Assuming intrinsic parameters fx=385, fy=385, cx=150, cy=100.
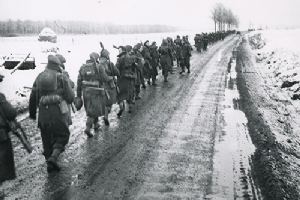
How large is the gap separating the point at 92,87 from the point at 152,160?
2.44 meters

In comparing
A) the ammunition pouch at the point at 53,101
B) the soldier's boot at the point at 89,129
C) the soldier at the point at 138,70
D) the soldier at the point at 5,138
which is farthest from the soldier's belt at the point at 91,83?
the soldier at the point at 138,70

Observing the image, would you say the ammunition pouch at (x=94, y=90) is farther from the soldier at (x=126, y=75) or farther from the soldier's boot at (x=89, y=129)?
the soldier at (x=126, y=75)

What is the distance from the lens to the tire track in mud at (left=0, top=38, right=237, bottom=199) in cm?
529

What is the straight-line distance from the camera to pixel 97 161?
6410 millimetres

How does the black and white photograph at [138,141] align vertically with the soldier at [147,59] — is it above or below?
below

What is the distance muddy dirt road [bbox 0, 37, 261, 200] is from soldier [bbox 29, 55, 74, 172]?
0.34 m

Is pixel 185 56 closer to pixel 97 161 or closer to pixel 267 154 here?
pixel 267 154

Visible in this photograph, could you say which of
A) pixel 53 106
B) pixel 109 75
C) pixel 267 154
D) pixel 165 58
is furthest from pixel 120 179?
pixel 165 58

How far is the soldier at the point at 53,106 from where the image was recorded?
235 inches

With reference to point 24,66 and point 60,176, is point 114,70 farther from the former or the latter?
point 24,66

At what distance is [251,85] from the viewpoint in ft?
47.8

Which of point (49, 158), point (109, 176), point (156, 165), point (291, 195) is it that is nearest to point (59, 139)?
point (49, 158)

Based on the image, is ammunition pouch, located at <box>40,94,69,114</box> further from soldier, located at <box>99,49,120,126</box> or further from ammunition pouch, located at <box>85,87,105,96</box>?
soldier, located at <box>99,49,120,126</box>

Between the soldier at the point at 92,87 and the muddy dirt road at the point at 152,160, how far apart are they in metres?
0.48
